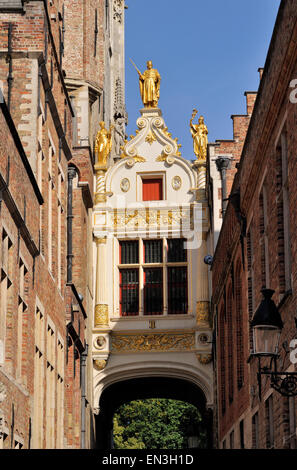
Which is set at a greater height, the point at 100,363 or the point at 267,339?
the point at 100,363

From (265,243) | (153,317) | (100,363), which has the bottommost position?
(265,243)

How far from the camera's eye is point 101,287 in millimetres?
33688

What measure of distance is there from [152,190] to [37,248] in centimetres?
1605

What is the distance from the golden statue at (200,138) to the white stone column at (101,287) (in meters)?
4.13

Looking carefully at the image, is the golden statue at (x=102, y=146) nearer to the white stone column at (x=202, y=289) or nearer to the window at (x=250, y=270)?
the white stone column at (x=202, y=289)

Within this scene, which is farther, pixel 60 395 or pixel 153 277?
pixel 153 277

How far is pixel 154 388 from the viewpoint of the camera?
38.8m

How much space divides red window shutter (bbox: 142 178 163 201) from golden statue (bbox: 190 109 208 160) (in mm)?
1602

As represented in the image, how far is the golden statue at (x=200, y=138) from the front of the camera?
114 feet

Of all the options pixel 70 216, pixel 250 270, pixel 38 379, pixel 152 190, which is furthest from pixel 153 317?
pixel 250 270

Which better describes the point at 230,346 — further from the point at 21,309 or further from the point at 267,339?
the point at 267,339

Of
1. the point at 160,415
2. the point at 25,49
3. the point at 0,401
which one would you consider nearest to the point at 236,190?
the point at 25,49

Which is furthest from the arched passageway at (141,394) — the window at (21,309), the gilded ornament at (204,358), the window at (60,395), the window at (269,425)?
the window at (269,425)

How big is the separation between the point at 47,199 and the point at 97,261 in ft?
38.9
